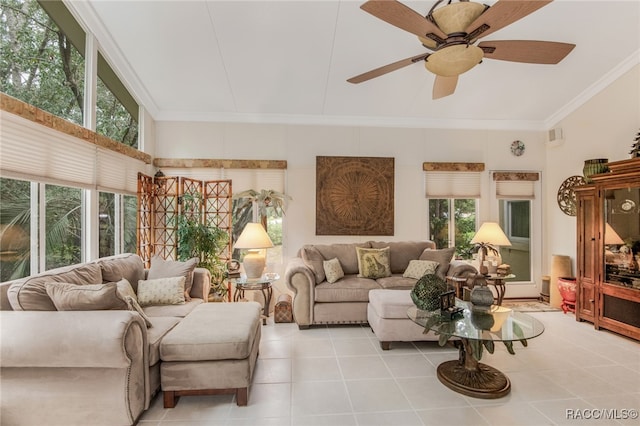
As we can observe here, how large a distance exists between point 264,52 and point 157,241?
2.91 meters

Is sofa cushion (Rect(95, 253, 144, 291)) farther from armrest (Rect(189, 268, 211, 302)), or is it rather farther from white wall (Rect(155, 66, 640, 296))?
white wall (Rect(155, 66, 640, 296))

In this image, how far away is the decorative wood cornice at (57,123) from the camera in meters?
2.33

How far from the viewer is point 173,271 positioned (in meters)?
3.33

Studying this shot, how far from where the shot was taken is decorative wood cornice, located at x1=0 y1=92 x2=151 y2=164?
2.33 meters

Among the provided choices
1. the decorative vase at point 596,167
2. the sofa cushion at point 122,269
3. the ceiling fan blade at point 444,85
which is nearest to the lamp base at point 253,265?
the sofa cushion at point 122,269

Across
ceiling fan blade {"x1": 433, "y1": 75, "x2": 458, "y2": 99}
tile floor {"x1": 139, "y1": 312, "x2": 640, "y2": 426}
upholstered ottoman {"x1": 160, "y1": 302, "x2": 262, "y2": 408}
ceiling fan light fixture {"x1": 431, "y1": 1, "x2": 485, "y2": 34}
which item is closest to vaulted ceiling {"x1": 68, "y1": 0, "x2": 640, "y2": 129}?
ceiling fan blade {"x1": 433, "y1": 75, "x2": 458, "y2": 99}

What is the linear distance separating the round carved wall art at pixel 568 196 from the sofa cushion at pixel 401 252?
86.2 inches

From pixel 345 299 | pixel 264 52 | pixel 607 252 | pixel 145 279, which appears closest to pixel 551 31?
pixel 607 252

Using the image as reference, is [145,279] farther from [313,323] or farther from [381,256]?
[381,256]

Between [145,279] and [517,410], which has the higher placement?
[145,279]

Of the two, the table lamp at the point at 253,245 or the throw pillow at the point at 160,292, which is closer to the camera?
the throw pillow at the point at 160,292

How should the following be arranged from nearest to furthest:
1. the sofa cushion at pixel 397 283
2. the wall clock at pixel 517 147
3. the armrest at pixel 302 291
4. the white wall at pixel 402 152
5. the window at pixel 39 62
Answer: the window at pixel 39 62 < the armrest at pixel 302 291 < the sofa cushion at pixel 397 283 < the white wall at pixel 402 152 < the wall clock at pixel 517 147

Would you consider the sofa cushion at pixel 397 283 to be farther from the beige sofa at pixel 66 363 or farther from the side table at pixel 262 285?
the beige sofa at pixel 66 363

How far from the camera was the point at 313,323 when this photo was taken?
386cm
